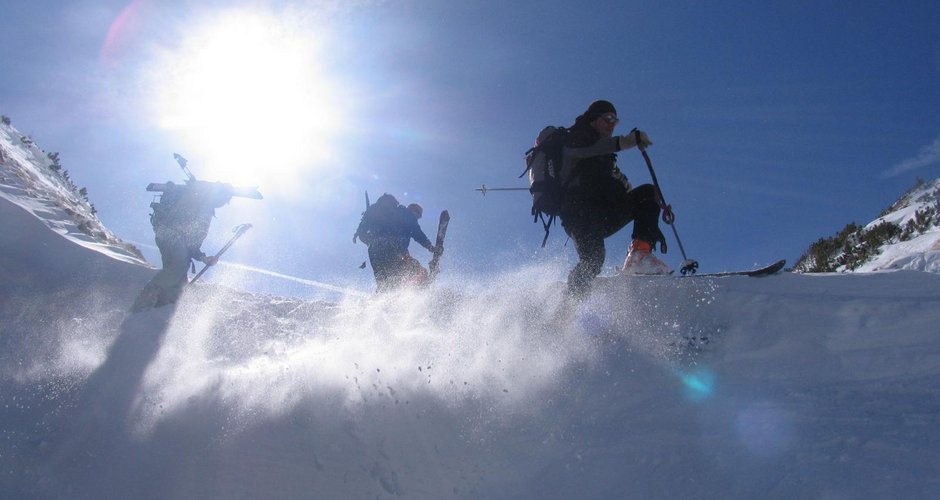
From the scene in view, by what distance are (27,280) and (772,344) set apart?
9.66 meters

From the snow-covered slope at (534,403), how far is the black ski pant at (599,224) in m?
0.23

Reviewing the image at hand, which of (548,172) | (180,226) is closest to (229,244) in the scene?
(180,226)

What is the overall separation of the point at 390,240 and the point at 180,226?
3483 mm

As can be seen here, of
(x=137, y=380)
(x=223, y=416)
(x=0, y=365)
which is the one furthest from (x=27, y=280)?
(x=223, y=416)

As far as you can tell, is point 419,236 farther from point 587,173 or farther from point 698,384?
point 698,384

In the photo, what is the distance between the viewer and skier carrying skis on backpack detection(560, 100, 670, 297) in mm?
4926

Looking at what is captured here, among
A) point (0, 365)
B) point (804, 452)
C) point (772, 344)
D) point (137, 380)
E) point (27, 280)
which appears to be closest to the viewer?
point (804, 452)

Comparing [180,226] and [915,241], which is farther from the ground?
[180,226]

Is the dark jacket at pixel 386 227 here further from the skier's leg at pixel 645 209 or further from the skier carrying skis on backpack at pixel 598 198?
the skier's leg at pixel 645 209

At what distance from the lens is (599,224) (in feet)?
16.7

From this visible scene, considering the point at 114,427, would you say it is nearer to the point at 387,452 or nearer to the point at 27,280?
the point at 387,452

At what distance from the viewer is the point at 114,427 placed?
3863 mm

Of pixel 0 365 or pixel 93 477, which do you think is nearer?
pixel 93 477

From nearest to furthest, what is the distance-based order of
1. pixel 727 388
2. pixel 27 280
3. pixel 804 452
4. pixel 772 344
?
pixel 804 452
pixel 727 388
pixel 772 344
pixel 27 280
